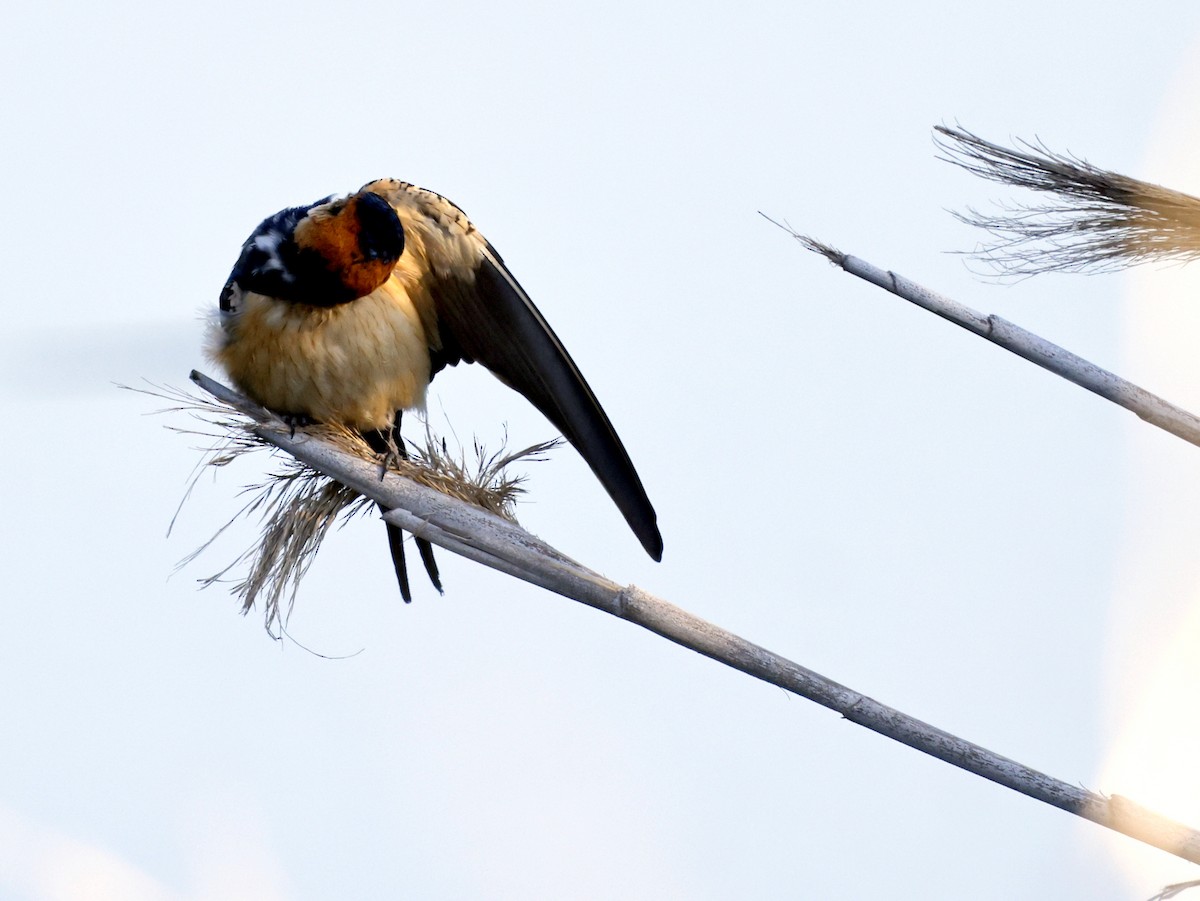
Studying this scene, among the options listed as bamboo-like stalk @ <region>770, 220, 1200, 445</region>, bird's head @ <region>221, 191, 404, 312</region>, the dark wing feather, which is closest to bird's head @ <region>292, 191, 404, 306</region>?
bird's head @ <region>221, 191, 404, 312</region>

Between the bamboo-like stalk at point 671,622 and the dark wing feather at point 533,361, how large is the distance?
53 cm

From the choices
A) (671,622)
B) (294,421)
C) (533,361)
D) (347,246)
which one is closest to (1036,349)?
(671,622)

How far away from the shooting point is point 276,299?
286 cm

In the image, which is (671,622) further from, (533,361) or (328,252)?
(328,252)

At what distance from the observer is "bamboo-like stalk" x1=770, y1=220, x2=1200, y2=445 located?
1886 millimetres

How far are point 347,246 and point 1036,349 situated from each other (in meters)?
1.45

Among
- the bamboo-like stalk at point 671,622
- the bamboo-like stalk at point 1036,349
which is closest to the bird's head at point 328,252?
the bamboo-like stalk at point 671,622

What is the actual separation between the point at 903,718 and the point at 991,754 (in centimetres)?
13

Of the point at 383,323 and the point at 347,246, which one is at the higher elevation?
the point at 347,246

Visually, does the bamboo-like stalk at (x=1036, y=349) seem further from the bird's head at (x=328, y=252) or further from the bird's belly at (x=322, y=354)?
the bird's belly at (x=322, y=354)

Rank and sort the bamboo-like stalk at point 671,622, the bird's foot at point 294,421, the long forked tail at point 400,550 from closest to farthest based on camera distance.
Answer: the bamboo-like stalk at point 671,622 < the bird's foot at point 294,421 < the long forked tail at point 400,550

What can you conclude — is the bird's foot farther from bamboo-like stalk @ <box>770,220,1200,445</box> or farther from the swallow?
bamboo-like stalk @ <box>770,220,1200,445</box>

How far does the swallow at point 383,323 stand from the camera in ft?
9.14

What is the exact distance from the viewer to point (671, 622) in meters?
2.03
